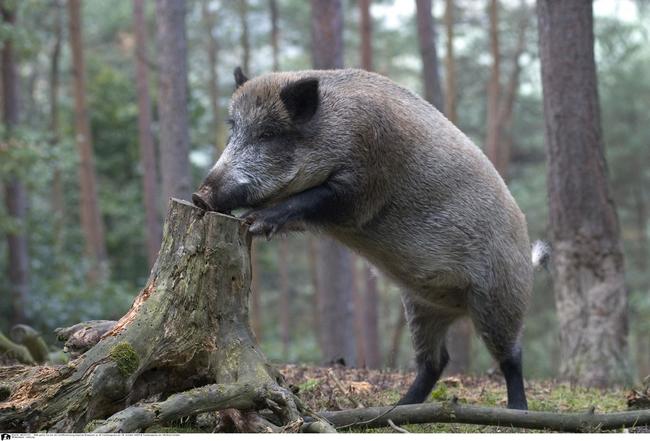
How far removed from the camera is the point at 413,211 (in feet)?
17.5

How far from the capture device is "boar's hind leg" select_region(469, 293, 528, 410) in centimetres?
545

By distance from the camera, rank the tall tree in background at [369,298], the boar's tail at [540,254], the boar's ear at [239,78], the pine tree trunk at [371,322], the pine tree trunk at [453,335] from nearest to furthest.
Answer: the boar's ear at [239,78]
the boar's tail at [540,254]
the pine tree trunk at [453,335]
the tall tree in background at [369,298]
the pine tree trunk at [371,322]

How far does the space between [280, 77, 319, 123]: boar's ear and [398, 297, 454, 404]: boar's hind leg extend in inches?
66.3

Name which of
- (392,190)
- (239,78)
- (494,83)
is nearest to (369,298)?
(494,83)

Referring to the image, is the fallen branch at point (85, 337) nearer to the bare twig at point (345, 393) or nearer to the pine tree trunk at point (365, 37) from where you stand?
the bare twig at point (345, 393)

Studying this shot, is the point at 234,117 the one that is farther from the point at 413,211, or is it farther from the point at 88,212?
the point at 88,212

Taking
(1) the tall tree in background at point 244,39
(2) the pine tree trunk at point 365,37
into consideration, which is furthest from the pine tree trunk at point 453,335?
(1) the tall tree in background at point 244,39

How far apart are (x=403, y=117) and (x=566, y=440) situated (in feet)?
8.48

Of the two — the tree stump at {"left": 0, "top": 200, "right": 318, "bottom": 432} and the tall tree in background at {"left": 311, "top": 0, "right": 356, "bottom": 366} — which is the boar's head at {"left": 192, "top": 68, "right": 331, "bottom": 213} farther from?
the tall tree in background at {"left": 311, "top": 0, "right": 356, "bottom": 366}

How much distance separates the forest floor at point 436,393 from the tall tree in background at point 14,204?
834 centimetres

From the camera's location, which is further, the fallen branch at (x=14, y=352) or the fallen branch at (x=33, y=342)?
the fallen branch at (x=33, y=342)

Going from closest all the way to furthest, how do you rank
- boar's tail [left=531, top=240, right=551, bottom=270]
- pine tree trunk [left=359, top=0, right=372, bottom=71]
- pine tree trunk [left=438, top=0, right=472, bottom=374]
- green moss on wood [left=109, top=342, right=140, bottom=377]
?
green moss on wood [left=109, top=342, right=140, bottom=377], boar's tail [left=531, top=240, right=551, bottom=270], pine tree trunk [left=438, top=0, right=472, bottom=374], pine tree trunk [left=359, top=0, right=372, bottom=71]

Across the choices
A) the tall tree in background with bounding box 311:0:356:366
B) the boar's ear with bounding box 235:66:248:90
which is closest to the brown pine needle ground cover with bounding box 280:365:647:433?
the boar's ear with bounding box 235:66:248:90

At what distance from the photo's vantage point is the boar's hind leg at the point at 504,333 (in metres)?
→ 5.45
